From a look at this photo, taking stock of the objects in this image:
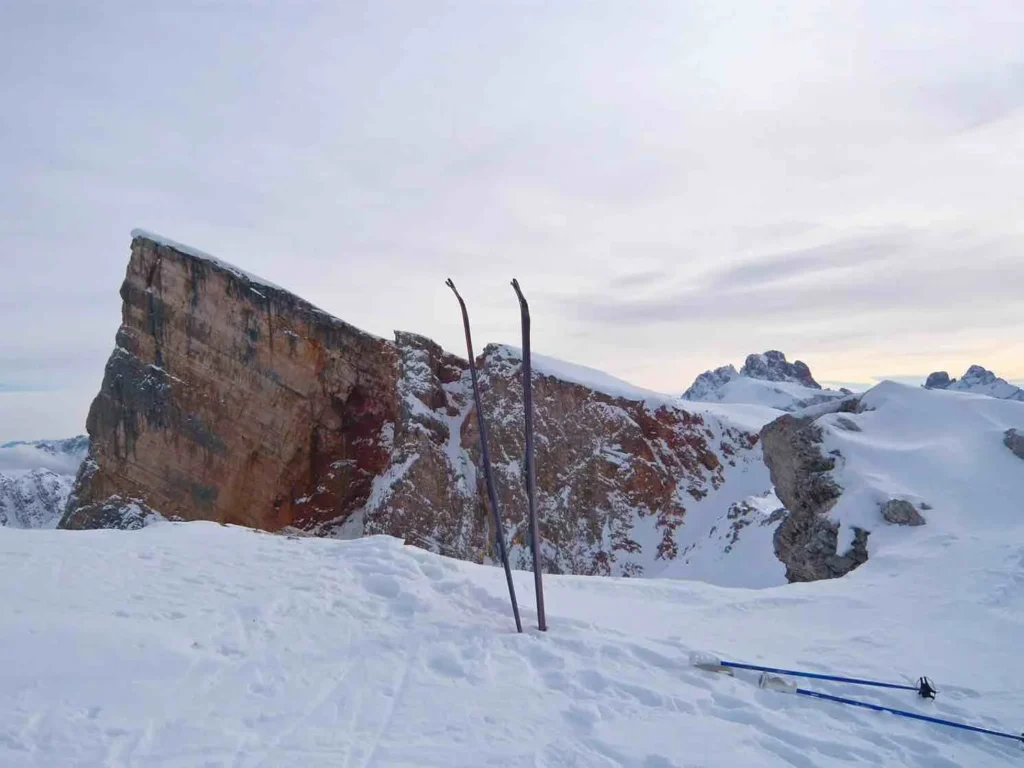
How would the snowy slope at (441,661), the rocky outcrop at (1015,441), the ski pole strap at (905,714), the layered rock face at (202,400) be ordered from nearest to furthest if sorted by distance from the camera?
the snowy slope at (441,661) → the ski pole strap at (905,714) → the rocky outcrop at (1015,441) → the layered rock face at (202,400)

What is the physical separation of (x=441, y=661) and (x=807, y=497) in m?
9.99

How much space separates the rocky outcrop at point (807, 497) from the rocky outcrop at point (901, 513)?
493 millimetres

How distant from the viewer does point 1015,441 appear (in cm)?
1265

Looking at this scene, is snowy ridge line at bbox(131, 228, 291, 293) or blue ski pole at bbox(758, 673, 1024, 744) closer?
blue ski pole at bbox(758, 673, 1024, 744)

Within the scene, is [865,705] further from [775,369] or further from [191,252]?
[775,369]

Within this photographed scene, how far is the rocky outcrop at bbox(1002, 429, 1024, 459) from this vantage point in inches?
492

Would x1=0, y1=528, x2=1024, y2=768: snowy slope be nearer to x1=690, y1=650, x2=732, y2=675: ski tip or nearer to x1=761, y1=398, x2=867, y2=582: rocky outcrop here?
x1=690, y1=650, x2=732, y2=675: ski tip

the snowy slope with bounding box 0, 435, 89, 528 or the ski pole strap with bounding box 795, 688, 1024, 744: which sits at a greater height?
the ski pole strap with bounding box 795, 688, 1024, 744

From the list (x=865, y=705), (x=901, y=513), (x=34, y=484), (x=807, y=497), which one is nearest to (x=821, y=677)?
(x=865, y=705)

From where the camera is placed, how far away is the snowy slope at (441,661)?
4.35m

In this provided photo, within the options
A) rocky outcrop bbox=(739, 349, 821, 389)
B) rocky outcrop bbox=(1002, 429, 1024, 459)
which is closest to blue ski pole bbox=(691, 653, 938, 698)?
rocky outcrop bbox=(1002, 429, 1024, 459)

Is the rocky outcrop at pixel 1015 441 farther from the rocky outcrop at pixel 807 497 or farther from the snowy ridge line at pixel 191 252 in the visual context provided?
the snowy ridge line at pixel 191 252

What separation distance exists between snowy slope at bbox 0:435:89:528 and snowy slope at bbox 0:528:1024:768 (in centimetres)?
8514

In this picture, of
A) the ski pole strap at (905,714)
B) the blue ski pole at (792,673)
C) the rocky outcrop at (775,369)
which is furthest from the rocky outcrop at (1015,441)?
the rocky outcrop at (775,369)
